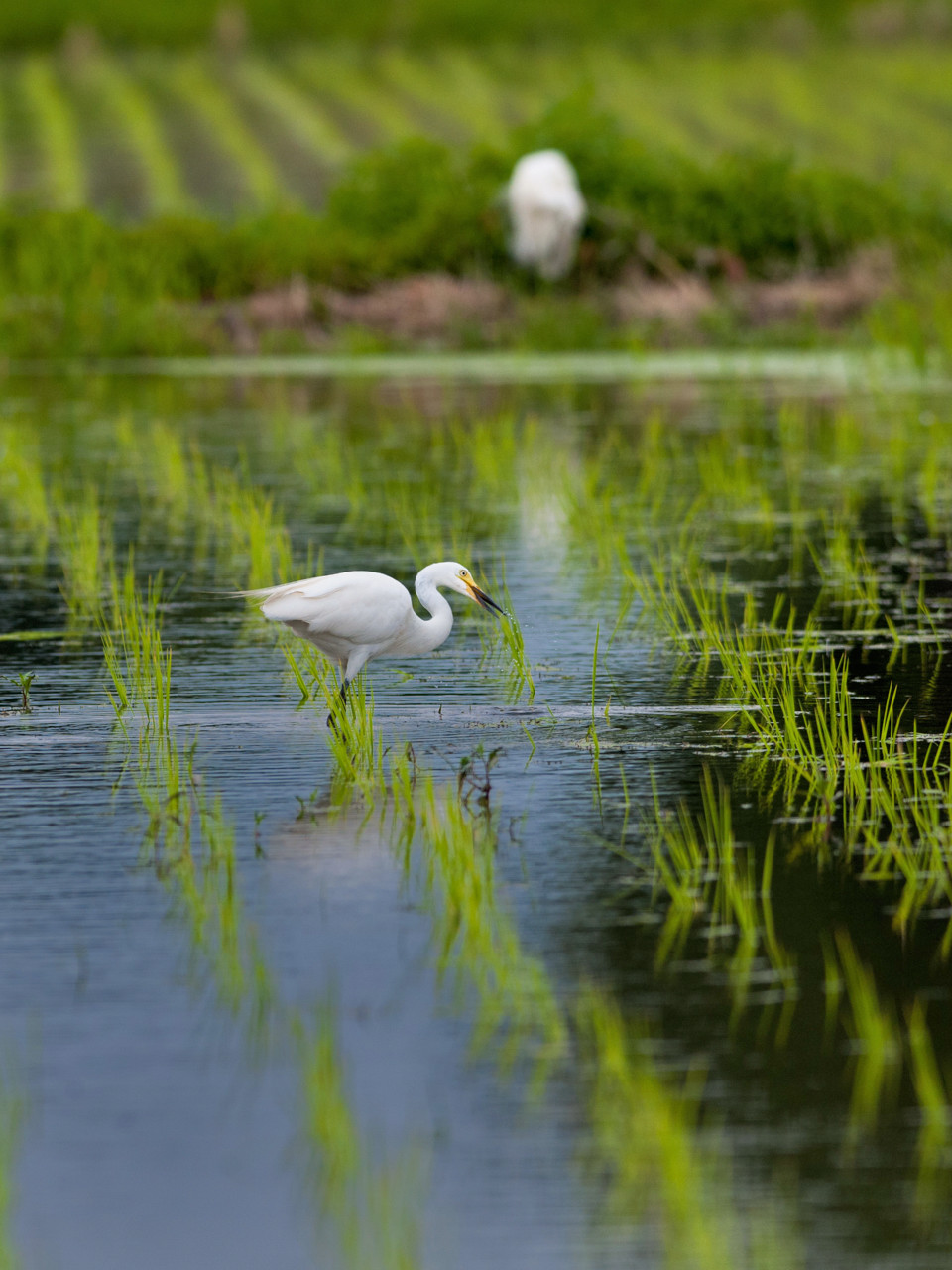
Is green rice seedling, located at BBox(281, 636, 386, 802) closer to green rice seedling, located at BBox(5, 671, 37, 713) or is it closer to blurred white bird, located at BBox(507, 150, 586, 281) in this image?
green rice seedling, located at BBox(5, 671, 37, 713)

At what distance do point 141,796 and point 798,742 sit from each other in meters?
1.59

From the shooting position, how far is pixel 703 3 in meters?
59.8

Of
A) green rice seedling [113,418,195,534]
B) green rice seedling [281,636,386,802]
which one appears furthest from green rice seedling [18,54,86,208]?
green rice seedling [281,636,386,802]

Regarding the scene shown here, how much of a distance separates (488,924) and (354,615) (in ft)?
6.45

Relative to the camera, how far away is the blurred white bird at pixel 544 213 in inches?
984

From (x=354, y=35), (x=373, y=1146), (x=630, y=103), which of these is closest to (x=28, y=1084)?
(x=373, y=1146)

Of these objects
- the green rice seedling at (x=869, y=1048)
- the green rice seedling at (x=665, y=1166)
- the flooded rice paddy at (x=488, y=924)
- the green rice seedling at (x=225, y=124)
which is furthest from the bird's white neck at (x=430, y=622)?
the green rice seedling at (x=225, y=124)

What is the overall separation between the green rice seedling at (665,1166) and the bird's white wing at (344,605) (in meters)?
2.62

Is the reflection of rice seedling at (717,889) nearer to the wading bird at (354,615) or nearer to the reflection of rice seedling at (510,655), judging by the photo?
the wading bird at (354,615)

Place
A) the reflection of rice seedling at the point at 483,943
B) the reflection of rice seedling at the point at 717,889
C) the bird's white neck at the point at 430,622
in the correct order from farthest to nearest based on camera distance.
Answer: the bird's white neck at the point at 430,622 → the reflection of rice seedling at the point at 717,889 → the reflection of rice seedling at the point at 483,943

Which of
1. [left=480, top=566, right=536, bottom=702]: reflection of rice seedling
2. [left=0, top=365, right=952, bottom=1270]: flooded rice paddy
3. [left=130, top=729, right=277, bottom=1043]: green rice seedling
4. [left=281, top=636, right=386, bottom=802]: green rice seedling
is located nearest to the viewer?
[left=0, top=365, right=952, bottom=1270]: flooded rice paddy

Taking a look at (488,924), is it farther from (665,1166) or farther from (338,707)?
(338,707)

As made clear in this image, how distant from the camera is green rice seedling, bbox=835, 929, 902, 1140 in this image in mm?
3779

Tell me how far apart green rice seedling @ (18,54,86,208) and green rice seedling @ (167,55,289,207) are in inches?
102
